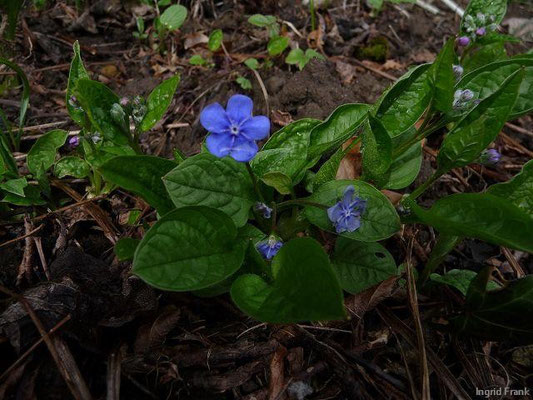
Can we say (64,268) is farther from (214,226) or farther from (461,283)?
(461,283)

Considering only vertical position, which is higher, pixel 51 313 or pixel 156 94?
pixel 156 94

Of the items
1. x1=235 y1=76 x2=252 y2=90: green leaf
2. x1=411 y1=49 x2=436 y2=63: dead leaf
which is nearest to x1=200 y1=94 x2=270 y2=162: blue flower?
x1=235 y1=76 x2=252 y2=90: green leaf

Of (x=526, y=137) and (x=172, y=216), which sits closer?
(x=172, y=216)

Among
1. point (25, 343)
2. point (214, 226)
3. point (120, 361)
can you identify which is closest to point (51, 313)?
point (25, 343)

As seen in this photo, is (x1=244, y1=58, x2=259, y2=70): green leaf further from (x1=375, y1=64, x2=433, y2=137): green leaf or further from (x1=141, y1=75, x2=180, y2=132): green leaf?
(x1=375, y1=64, x2=433, y2=137): green leaf

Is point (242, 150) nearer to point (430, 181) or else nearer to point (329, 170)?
point (329, 170)

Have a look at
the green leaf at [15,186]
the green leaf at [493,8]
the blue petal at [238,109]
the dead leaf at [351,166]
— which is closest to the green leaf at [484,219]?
the dead leaf at [351,166]
